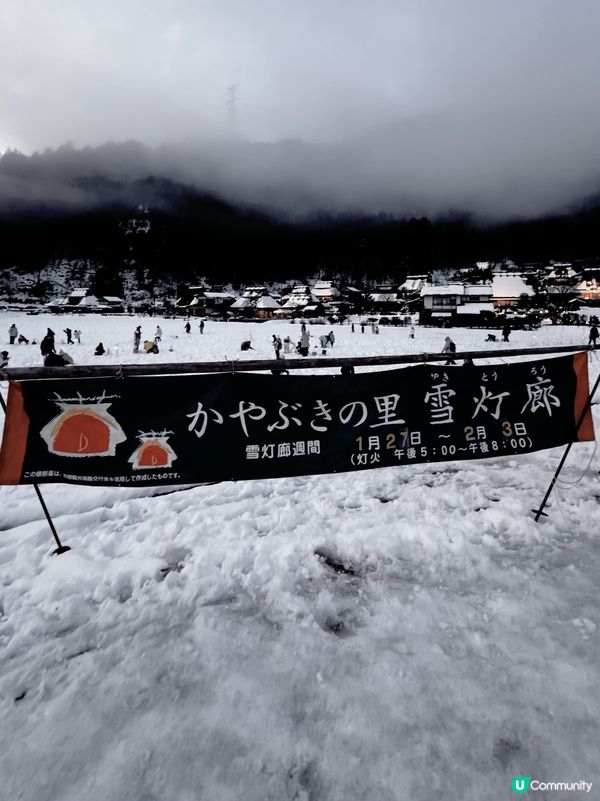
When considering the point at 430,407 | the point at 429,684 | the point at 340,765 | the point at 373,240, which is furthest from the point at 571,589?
the point at 373,240

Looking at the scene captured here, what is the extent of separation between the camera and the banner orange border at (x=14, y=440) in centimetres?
355

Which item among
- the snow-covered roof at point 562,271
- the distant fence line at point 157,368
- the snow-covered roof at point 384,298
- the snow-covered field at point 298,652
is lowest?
the snow-covered field at point 298,652

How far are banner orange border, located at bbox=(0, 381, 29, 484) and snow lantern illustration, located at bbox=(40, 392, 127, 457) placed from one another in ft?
0.62

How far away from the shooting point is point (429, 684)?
2.83 meters

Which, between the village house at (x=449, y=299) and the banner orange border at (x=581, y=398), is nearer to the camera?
the banner orange border at (x=581, y=398)

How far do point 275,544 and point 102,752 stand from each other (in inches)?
96.8

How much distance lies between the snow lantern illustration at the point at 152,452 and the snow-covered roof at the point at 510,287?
101752mm

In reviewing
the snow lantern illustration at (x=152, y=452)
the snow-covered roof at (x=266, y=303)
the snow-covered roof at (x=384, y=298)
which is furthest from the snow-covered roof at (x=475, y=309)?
the snow lantern illustration at (x=152, y=452)

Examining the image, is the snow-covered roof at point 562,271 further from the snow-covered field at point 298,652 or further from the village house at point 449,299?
the snow-covered field at point 298,652

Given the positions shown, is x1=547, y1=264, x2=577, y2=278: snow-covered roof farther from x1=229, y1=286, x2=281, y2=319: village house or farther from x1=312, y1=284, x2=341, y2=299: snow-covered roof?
x1=229, y1=286, x2=281, y2=319: village house

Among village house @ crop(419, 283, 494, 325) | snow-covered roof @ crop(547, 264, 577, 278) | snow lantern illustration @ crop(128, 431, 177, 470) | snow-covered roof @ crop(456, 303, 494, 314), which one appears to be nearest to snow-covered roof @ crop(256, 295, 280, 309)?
village house @ crop(419, 283, 494, 325)

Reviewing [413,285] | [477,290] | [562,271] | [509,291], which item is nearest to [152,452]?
[477,290]

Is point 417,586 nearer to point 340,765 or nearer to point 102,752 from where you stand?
point 340,765

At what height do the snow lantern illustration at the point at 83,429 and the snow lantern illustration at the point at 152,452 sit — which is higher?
the snow lantern illustration at the point at 83,429
